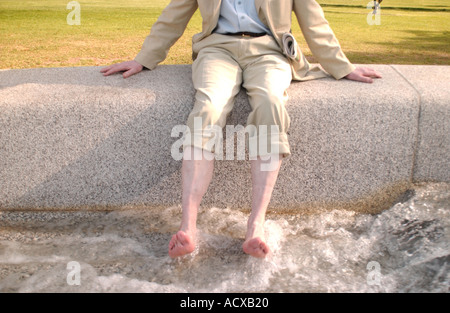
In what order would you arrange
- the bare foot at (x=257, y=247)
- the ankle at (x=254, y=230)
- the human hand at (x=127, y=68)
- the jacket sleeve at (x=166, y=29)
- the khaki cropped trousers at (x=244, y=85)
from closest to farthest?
the bare foot at (x=257, y=247)
the ankle at (x=254, y=230)
the khaki cropped trousers at (x=244, y=85)
the jacket sleeve at (x=166, y=29)
the human hand at (x=127, y=68)

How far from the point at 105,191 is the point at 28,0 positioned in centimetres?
1918

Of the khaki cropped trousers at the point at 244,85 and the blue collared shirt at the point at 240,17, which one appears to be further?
the blue collared shirt at the point at 240,17

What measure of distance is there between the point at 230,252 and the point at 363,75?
5.17ft

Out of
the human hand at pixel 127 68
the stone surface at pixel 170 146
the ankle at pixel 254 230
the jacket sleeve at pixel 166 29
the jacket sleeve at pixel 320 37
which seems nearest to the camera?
the ankle at pixel 254 230

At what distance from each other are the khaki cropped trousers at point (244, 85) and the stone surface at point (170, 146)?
0.17 meters

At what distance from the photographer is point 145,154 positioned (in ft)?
9.82

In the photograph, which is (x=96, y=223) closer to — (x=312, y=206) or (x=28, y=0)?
(x=312, y=206)

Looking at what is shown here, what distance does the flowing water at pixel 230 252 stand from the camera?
2326mm

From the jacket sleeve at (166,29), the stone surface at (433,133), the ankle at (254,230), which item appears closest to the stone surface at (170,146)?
the stone surface at (433,133)

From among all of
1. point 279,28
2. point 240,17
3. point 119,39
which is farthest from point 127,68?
point 119,39

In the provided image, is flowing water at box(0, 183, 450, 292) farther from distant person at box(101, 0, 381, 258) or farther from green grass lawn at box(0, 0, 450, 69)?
green grass lawn at box(0, 0, 450, 69)

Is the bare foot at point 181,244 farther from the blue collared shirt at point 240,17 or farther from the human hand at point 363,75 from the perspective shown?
the human hand at point 363,75

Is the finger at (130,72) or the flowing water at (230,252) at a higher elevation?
the finger at (130,72)
